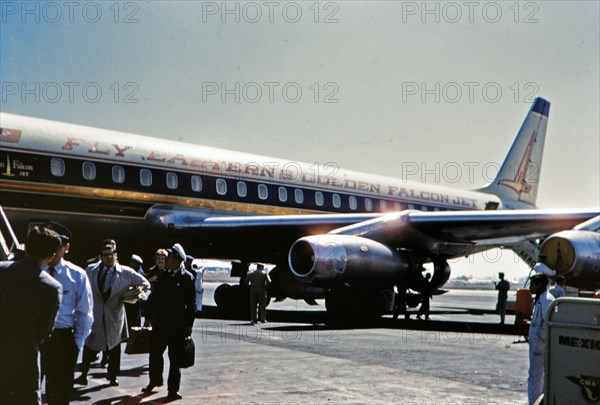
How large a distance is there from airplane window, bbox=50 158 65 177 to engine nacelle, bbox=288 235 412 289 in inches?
191

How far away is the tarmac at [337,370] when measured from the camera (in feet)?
22.1

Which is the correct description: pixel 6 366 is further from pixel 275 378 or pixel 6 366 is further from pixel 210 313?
pixel 210 313

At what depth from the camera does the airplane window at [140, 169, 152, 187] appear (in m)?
15.5

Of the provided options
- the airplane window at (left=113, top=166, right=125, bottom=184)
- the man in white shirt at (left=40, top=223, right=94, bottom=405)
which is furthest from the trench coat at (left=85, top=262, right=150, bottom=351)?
the airplane window at (left=113, top=166, right=125, bottom=184)

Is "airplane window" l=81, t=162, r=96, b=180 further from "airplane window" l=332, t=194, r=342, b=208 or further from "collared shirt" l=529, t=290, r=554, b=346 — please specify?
"collared shirt" l=529, t=290, r=554, b=346

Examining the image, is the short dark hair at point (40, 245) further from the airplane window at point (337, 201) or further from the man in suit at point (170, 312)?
the airplane window at point (337, 201)

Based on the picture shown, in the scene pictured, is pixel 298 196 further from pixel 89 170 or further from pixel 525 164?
pixel 525 164

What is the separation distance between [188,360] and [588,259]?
20.0 feet

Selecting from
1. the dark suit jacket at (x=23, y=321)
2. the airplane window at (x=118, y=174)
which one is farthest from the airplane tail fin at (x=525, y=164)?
the dark suit jacket at (x=23, y=321)

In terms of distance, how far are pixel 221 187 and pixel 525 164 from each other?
53.9 ft

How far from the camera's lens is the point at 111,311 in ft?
24.6

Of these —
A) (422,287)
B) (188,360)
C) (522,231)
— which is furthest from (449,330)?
(188,360)

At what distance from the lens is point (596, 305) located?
400 centimetres

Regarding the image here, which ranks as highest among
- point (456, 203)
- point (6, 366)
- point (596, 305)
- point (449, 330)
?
point (456, 203)
